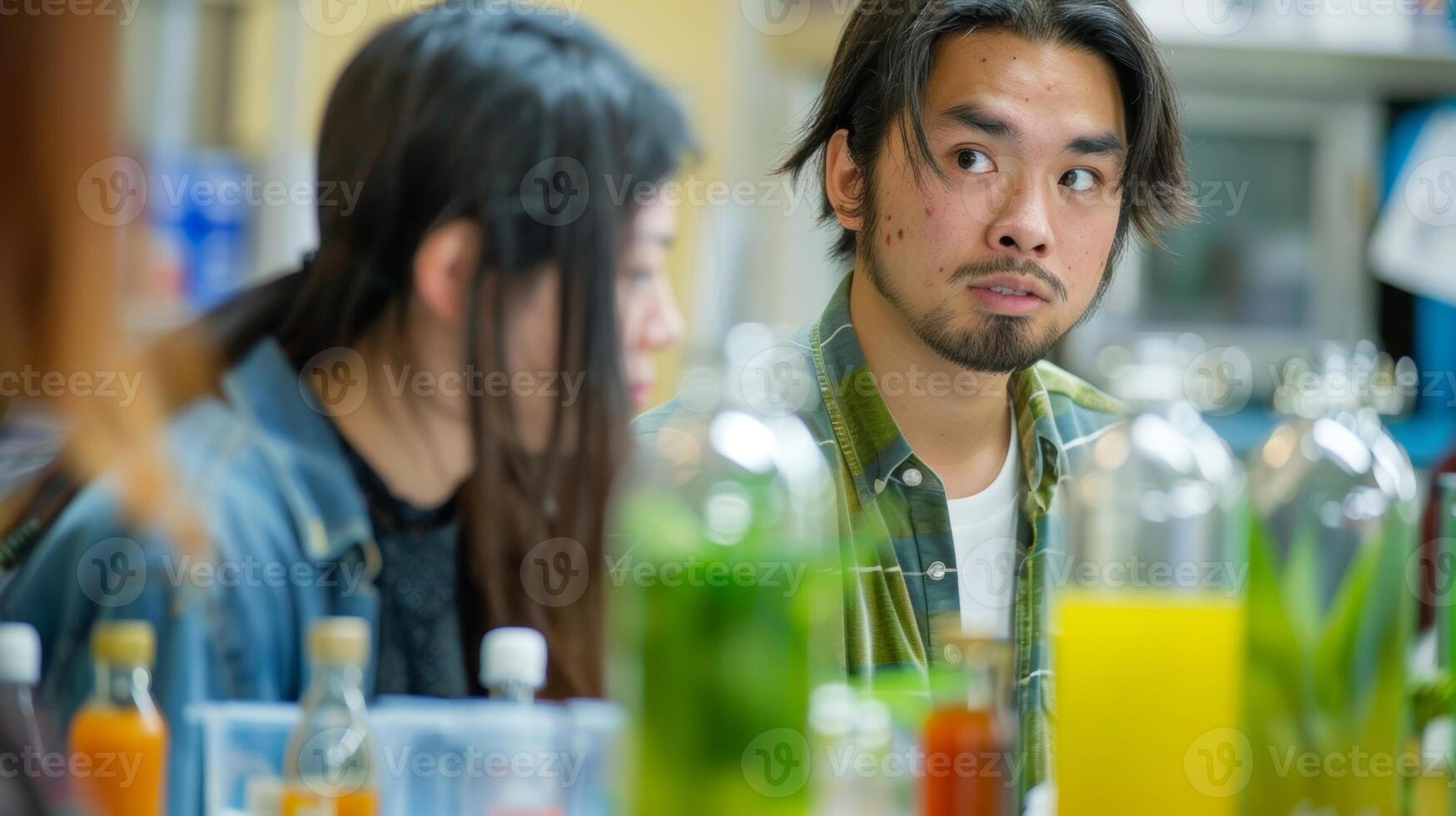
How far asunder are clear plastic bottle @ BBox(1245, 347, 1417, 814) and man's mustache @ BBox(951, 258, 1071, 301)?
0.27m

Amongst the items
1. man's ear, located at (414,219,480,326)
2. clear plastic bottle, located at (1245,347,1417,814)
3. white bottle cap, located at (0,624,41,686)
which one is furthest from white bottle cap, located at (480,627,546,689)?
man's ear, located at (414,219,480,326)

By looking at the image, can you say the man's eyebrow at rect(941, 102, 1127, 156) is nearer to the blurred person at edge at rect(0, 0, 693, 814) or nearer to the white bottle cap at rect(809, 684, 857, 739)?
the white bottle cap at rect(809, 684, 857, 739)

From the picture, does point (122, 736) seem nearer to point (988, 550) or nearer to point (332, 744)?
point (332, 744)

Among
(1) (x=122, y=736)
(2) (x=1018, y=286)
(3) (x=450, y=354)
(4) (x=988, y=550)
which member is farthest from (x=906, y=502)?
(3) (x=450, y=354)

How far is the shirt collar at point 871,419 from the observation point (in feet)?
3.77

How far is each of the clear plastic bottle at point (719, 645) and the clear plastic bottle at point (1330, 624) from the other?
26 centimetres

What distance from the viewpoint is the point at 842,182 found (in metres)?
1.23

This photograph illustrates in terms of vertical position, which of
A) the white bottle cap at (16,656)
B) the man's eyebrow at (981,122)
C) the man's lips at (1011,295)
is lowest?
the white bottle cap at (16,656)

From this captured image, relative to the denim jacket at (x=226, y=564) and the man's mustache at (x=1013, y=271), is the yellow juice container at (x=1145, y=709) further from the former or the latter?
the denim jacket at (x=226, y=564)

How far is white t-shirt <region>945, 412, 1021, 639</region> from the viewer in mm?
1106

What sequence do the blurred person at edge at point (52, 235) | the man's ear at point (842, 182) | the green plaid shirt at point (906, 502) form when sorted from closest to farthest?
the blurred person at edge at point (52, 235), the green plaid shirt at point (906, 502), the man's ear at point (842, 182)

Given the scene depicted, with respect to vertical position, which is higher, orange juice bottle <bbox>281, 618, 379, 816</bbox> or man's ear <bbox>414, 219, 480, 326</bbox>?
man's ear <bbox>414, 219, 480, 326</bbox>

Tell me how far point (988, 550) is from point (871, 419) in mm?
131

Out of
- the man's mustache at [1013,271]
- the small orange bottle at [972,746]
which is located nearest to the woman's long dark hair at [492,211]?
the man's mustache at [1013,271]
